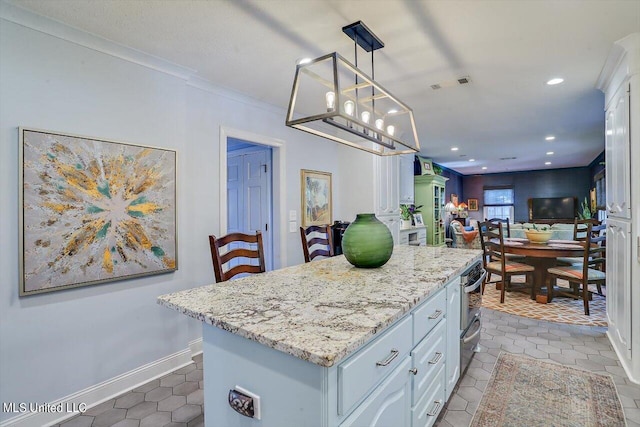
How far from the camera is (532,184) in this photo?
34.0 ft

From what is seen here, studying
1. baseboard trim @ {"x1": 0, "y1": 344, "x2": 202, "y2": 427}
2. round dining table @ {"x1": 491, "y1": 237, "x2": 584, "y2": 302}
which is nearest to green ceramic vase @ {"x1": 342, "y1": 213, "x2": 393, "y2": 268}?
baseboard trim @ {"x1": 0, "y1": 344, "x2": 202, "y2": 427}

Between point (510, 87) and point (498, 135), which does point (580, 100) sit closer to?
point (510, 87)

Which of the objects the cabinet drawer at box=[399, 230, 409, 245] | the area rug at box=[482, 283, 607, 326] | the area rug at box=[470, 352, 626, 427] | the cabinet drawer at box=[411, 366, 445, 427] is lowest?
the area rug at box=[470, 352, 626, 427]

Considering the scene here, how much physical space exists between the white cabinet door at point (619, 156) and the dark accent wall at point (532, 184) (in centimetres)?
816

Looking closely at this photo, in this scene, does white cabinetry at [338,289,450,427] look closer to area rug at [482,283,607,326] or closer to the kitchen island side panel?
the kitchen island side panel

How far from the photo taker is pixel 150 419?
1.92m

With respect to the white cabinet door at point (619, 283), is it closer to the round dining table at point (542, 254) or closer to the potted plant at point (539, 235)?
the round dining table at point (542, 254)

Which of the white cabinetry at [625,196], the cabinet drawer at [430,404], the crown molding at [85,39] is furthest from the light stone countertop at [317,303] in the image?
the crown molding at [85,39]

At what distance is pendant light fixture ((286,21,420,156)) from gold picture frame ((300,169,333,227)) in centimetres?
72

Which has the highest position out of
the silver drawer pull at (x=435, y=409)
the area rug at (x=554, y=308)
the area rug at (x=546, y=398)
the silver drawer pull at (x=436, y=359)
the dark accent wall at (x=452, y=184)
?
the dark accent wall at (x=452, y=184)

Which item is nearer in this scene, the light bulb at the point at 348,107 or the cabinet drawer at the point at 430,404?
→ the cabinet drawer at the point at 430,404

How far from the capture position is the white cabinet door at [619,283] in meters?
2.28

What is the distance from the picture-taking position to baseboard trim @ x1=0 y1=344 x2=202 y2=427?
1.84m

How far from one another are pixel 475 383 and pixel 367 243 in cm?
136
